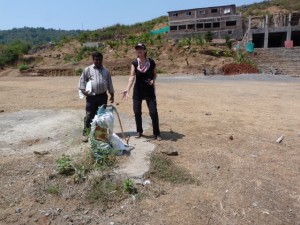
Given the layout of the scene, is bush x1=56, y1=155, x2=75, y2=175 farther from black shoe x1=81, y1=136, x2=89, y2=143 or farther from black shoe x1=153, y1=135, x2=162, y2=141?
black shoe x1=153, y1=135, x2=162, y2=141

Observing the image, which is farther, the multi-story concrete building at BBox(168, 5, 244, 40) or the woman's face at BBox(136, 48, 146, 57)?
the multi-story concrete building at BBox(168, 5, 244, 40)

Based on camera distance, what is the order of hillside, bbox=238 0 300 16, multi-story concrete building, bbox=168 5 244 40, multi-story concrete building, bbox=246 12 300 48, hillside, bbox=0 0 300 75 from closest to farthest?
hillside, bbox=0 0 300 75 < multi-story concrete building, bbox=246 12 300 48 < multi-story concrete building, bbox=168 5 244 40 < hillside, bbox=238 0 300 16

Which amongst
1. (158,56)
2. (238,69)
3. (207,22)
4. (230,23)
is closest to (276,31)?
(230,23)

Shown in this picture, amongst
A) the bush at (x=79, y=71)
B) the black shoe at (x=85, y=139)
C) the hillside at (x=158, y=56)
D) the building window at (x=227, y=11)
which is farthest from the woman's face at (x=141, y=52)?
the building window at (x=227, y=11)

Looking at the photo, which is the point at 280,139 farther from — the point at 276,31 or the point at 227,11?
the point at 227,11

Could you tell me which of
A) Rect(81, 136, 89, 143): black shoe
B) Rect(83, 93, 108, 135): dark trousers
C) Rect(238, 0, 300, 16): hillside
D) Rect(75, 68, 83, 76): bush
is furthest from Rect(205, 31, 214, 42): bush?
Rect(81, 136, 89, 143): black shoe

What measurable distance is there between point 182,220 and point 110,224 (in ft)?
2.42

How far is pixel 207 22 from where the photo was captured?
39281mm

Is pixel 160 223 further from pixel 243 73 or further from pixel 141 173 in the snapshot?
pixel 243 73

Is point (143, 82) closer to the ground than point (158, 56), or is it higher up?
higher up

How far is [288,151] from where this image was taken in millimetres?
5531

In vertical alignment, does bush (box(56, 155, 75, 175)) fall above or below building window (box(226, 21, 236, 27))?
below

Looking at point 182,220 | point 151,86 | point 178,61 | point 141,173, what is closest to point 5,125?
point 151,86

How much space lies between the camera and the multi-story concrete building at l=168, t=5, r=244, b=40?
36.9 m
